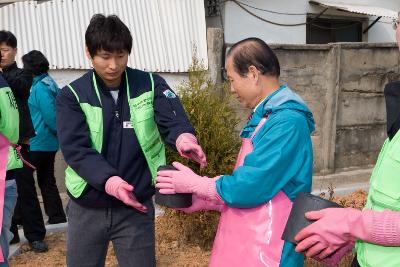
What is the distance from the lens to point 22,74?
4.48 metres

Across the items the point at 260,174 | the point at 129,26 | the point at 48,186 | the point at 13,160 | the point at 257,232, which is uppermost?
the point at 129,26

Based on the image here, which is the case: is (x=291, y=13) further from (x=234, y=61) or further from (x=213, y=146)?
(x=234, y=61)

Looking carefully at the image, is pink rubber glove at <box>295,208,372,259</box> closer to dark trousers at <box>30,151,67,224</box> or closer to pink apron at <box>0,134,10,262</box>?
pink apron at <box>0,134,10,262</box>

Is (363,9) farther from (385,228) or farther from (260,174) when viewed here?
(385,228)

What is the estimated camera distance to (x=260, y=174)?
1983 mm

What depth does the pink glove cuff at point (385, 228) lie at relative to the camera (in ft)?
5.22

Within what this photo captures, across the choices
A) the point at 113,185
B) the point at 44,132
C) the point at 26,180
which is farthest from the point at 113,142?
the point at 44,132

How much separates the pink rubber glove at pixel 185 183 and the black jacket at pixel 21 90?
2.67 metres

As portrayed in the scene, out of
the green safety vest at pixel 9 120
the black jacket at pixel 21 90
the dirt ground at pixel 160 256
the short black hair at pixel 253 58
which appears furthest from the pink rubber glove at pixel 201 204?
the black jacket at pixel 21 90

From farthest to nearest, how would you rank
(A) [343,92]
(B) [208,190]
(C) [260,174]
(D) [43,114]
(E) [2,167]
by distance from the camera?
(A) [343,92] < (D) [43,114] < (E) [2,167] < (B) [208,190] < (C) [260,174]

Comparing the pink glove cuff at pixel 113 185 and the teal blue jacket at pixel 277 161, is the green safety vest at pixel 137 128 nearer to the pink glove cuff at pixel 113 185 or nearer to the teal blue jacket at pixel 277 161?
the pink glove cuff at pixel 113 185

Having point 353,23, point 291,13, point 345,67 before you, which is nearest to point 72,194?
point 345,67

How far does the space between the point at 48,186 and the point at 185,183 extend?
3538 mm

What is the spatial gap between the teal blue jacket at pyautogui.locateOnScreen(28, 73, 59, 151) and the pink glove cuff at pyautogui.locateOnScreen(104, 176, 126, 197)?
3.08 meters
